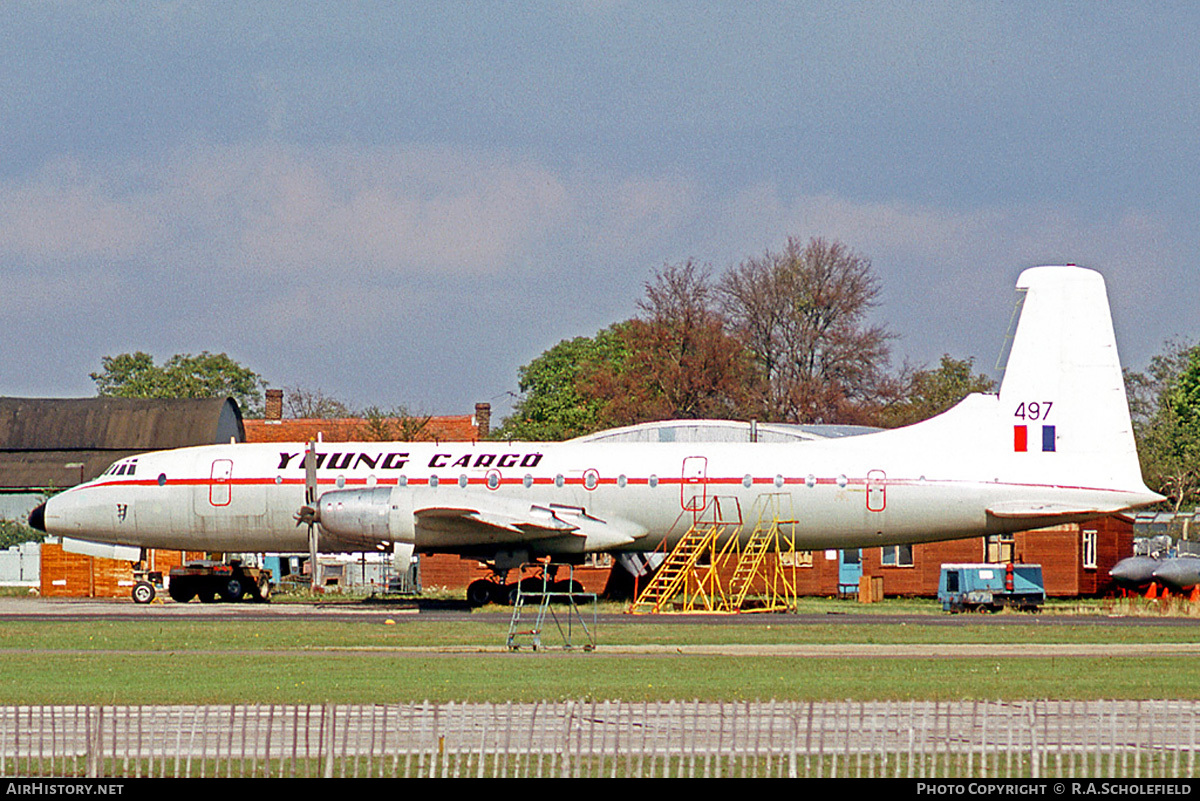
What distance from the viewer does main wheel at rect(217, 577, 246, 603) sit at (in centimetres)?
4781

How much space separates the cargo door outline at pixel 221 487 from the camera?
44.9 meters

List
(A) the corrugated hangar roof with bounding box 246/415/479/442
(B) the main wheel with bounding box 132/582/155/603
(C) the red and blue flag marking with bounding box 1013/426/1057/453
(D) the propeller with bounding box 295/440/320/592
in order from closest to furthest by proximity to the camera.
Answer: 1. (D) the propeller with bounding box 295/440/320/592
2. (C) the red and blue flag marking with bounding box 1013/426/1057/453
3. (B) the main wheel with bounding box 132/582/155/603
4. (A) the corrugated hangar roof with bounding box 246/415/479/442

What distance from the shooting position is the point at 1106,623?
37438 millimetres

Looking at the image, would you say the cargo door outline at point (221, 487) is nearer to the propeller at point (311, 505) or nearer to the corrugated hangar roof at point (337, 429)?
the propeller at point (311, 505)

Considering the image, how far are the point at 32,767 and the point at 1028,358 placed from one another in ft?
115

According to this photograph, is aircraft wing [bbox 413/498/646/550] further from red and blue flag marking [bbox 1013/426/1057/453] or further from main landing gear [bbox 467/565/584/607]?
red and blue flag marking [bbox 1013/426/1057/453]

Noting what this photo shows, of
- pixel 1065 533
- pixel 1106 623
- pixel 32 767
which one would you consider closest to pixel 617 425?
pixel 1065 533

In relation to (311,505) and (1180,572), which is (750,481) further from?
(1180,572)

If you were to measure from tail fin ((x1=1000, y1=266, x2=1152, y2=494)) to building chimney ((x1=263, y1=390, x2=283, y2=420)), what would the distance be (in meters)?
72.7

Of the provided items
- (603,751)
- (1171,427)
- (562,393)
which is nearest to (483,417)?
(562,393)

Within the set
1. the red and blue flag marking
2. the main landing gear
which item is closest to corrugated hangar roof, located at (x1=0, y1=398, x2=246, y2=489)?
the main landing gear

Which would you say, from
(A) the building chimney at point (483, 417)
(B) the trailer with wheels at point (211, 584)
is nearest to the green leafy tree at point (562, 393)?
(A) the building chimney at point (483, 417)

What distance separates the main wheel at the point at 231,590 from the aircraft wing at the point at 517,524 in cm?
883
